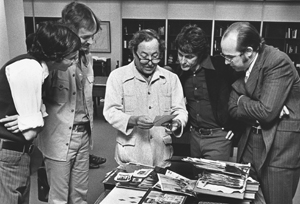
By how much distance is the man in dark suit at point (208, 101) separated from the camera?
2174 mm

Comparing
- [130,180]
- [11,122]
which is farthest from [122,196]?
[11,122]

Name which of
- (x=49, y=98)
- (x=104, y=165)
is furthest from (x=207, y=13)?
(x=49, y=98)

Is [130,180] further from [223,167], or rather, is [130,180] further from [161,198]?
[223,167]

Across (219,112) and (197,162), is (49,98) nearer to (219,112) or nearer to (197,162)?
(197,162)

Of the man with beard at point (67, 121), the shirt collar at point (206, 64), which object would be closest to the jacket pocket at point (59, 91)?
the man with beard at point (67, 121)

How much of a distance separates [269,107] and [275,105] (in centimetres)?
4

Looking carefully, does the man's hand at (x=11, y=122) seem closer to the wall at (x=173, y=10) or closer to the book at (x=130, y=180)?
the book at (x=130, y=180)

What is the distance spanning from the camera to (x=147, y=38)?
2.00 metres

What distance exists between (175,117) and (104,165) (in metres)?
2.33

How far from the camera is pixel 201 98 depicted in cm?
222

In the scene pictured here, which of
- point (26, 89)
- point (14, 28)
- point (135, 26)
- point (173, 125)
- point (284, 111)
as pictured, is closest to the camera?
point (26, 89)

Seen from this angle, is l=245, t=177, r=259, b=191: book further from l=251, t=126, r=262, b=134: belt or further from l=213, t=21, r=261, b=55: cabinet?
l=213, t=21, r=261, b=55: cabinet

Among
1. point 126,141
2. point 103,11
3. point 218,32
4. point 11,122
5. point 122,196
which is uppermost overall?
point 103,11

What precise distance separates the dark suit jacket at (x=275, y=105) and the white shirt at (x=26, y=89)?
1.29 metres
